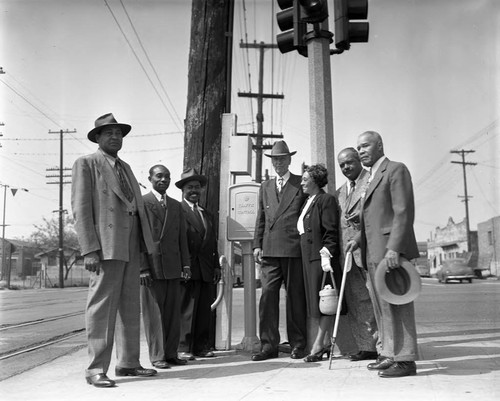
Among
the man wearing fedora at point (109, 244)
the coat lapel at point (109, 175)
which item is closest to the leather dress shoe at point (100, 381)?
the man wearing fedora at point (109, 244)

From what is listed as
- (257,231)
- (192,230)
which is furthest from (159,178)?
(257,231)

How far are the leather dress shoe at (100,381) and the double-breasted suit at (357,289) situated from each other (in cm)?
253

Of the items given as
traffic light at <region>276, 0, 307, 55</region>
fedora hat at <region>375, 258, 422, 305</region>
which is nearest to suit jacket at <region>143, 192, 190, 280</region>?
fedora hat at <region>375, 258, 422, 305</region>

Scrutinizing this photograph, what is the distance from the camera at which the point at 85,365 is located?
241 inches

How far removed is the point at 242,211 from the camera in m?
7.32

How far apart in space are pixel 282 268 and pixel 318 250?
499 mm

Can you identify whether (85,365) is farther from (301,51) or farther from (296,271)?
(301,51)

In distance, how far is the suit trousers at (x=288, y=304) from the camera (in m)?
6.41

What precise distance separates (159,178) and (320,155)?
5.78 ft

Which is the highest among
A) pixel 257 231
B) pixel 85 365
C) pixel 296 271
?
pixel 257 231

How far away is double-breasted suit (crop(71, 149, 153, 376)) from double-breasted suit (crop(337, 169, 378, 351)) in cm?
199

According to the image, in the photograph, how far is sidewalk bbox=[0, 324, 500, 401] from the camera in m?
4.29

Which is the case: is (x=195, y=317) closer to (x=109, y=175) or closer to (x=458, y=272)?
(x=109, y=175)

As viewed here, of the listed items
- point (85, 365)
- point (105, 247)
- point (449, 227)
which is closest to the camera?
point (105, 247)
